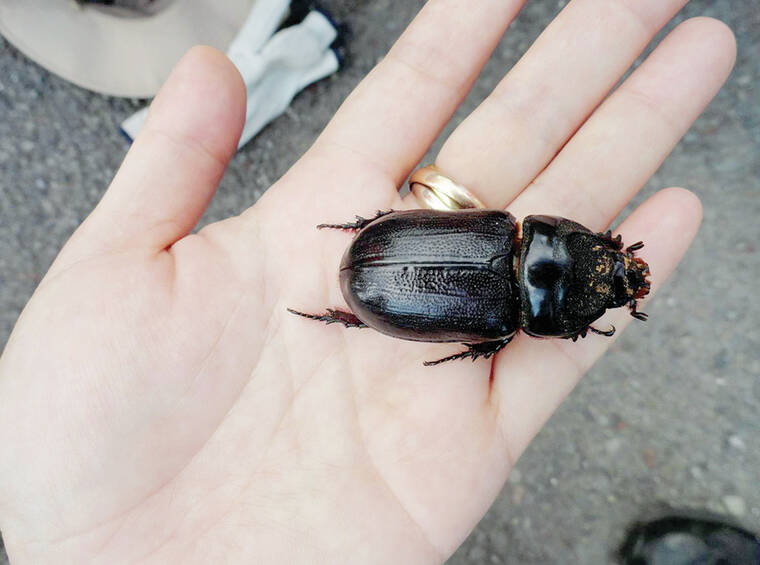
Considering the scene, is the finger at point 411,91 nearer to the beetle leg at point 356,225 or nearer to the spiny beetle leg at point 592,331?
the beetle leg at point 356,225

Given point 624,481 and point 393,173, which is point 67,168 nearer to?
point 393,173

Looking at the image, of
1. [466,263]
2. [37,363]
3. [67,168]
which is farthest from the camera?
[67,168]

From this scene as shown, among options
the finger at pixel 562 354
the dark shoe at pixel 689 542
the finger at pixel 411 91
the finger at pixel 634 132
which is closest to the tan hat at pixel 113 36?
the finger at pixel 411 91

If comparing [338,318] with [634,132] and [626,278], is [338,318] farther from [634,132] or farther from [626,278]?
[634,132]

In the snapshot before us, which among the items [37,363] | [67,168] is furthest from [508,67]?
[37,363]

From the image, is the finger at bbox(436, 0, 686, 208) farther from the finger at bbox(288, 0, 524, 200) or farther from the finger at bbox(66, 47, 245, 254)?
the finger at bbox(66, 47, 245, 254)

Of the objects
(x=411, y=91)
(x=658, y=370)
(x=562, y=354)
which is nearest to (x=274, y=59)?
(x=411, y=91)

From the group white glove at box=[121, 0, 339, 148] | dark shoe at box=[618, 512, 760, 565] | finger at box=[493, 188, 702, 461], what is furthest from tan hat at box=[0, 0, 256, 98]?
dark shoe at box=[618, 512, 760, 565]
